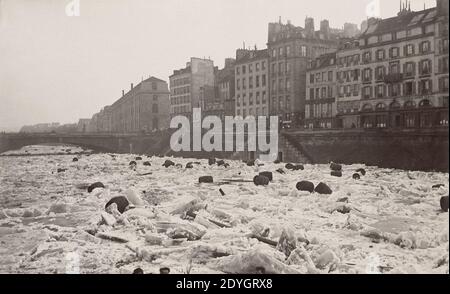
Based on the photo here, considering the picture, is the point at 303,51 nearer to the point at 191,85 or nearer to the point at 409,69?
the point at 409,69

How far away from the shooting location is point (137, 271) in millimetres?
7645

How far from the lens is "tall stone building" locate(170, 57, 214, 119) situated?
143ft

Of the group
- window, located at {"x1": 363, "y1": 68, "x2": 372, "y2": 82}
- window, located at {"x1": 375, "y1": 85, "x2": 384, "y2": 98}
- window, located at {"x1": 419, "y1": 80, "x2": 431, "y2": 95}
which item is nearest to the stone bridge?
window, located at {"x1": 363, "y1": 68, "x2": 372, "y2": 82}

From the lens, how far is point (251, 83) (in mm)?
62719

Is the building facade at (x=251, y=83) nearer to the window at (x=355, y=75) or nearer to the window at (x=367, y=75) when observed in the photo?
the window at (x=355, y=75)

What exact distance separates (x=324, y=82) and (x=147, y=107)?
77.3 ft

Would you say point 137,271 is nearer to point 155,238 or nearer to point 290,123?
point 155,238

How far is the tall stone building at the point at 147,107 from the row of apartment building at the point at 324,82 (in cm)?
15

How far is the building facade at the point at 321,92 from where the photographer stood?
54219 millimetres

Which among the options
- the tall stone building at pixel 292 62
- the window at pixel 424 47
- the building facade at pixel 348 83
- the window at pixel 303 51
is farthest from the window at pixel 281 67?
the window at pixel 424 47

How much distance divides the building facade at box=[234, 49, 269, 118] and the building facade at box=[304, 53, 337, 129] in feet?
19.0

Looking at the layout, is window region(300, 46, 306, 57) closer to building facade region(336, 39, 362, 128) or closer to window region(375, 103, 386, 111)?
building facade region(336, 39, 362, 128)

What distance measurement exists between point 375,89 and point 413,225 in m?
34.7

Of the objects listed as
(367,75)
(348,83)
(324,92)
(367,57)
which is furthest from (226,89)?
(367,75)
